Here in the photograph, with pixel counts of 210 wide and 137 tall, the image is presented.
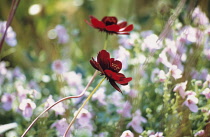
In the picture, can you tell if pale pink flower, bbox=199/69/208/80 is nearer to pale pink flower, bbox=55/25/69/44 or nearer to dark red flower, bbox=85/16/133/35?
dark red flower, bbox=85/16/133/35

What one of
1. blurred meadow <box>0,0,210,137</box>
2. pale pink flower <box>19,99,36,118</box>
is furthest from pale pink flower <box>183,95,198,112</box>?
pale pink flower <box>19,99,36,118</box>

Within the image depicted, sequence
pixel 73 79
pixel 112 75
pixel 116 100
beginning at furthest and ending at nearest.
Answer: pixel 73 79
pixel 116 100
pixel 112 75

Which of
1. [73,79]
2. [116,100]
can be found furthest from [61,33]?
[116,100]

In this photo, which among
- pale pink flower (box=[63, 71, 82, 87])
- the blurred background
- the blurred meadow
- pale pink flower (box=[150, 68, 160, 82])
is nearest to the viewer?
the blurred meadow

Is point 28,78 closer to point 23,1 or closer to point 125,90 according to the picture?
point 125,90

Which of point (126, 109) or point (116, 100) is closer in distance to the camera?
point (126, 109)

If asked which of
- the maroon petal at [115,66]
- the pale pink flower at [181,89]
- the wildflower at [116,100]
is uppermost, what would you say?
the maroon petal at [115,66]

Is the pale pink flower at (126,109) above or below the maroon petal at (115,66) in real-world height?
below

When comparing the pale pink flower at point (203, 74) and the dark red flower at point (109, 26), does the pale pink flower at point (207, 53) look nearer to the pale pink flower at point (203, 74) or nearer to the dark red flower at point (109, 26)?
the pale pink flower at point (203, 74)

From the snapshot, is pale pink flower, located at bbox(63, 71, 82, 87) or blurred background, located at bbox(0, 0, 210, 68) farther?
blurred background, located at bbox(0, 0, 210, 68)

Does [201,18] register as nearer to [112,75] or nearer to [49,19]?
[112,75]

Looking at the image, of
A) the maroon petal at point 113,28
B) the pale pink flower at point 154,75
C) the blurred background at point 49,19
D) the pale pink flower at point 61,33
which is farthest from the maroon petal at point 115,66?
the blurred background at point 49,19
